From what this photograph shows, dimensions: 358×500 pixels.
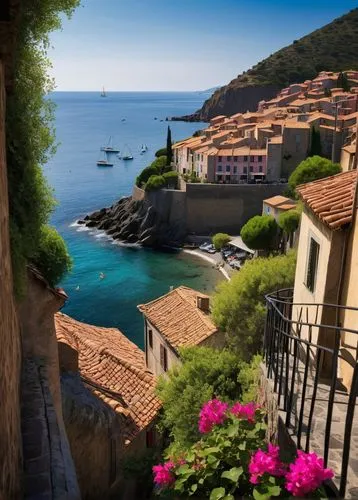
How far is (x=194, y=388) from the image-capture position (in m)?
14.8

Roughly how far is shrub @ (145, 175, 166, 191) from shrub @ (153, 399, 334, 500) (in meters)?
54.2

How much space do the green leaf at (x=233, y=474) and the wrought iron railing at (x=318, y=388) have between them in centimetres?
79

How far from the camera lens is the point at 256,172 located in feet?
202

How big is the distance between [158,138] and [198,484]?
163 metres

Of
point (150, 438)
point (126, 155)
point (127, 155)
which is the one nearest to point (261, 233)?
point (150, 438)

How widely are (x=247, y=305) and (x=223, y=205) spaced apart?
38583 millimetres

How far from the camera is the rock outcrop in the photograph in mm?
56750

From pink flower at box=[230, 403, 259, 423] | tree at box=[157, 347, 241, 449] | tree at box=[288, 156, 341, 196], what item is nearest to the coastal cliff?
tree at box=[288, 156, 341, 196]

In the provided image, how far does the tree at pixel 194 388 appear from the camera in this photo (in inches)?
554

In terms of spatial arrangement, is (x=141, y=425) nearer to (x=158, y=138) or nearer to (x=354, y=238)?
(x=354, y=238)

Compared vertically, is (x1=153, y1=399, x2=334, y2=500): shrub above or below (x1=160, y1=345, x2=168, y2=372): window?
above

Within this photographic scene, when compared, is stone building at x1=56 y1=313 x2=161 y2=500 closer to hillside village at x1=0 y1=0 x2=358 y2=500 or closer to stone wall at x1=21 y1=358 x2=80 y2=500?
hillside village at x1=0 y1=0 x2=358 y2=500

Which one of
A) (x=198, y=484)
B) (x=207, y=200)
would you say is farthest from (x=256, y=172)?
(x=198, y=484)

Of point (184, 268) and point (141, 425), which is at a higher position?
point (141, 425)
